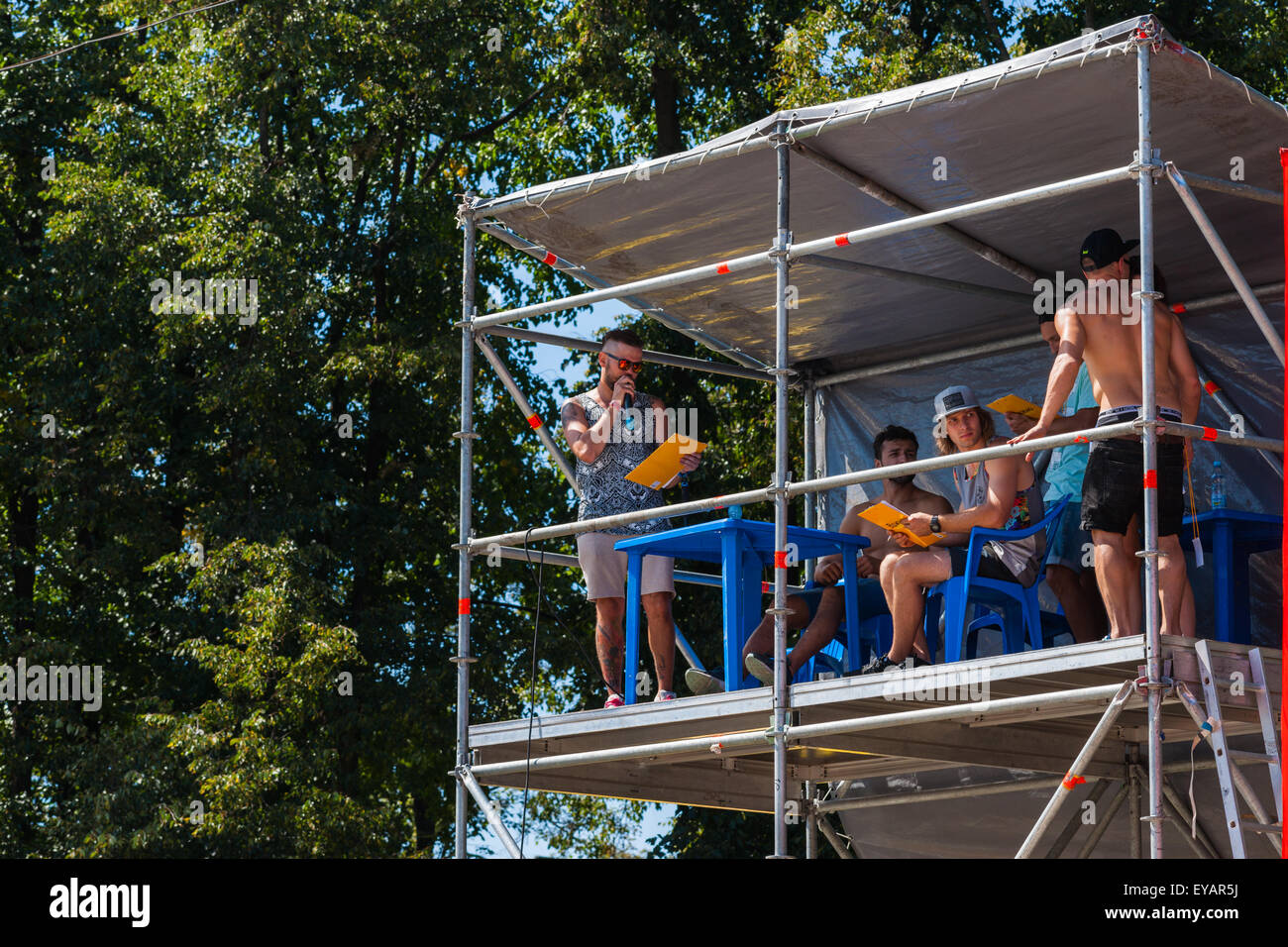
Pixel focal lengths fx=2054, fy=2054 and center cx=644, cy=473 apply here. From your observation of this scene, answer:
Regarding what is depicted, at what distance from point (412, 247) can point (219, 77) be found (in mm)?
2743

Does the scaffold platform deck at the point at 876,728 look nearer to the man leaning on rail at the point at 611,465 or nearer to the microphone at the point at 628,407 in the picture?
the man leaning on rail at the point at 611,465

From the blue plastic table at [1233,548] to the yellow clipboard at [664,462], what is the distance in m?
2.44

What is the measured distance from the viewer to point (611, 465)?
10.3 meters

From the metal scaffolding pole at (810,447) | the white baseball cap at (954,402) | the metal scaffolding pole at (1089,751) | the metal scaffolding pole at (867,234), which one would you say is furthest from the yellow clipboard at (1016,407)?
the metal scaffolding pole at (810,447)

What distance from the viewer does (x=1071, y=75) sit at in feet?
28.9

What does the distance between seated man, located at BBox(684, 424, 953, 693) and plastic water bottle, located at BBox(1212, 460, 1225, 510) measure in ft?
4.75

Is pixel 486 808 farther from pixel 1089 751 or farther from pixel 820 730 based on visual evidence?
pixel 1089 751

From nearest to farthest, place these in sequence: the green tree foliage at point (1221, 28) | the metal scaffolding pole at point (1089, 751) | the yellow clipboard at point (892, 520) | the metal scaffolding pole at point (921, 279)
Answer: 1. the metal scaffolding pole at point (1089, 751)
2. the yellow clipboard at point (892, 520)
3. the metal scaffolding pole at point (921, 279)
4. the green tree foliage at point (1221, 28)

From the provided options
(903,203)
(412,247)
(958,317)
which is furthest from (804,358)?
(412,247)

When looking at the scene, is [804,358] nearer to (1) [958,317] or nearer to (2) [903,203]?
(1) [958,317]

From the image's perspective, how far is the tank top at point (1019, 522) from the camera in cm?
938

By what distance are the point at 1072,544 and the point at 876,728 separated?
1307 mm

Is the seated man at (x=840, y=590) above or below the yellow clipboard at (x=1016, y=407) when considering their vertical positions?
below

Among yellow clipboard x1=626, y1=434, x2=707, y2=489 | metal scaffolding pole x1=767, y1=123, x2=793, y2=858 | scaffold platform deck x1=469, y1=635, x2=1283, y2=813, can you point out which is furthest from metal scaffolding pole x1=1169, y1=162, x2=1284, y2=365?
yellow clipboard x1=626, y1=434, x2=707, y2=489
